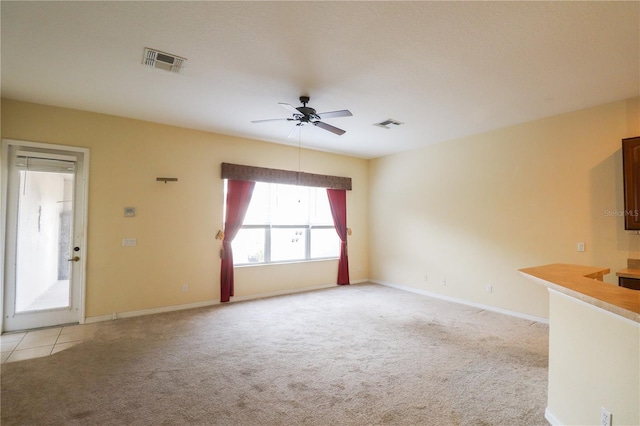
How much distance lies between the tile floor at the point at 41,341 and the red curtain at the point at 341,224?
14.3 ft

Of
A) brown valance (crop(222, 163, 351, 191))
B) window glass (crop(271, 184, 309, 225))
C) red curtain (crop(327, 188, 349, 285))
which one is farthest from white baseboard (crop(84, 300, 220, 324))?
red curtain (crop(327, 188, 349, 285))

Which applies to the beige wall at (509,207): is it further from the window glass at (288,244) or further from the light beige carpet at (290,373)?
the window glass at (288,244)

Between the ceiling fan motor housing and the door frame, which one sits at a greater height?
the ceiling fan motor housing

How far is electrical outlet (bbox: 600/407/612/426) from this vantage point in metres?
1.50

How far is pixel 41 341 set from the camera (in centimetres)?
334

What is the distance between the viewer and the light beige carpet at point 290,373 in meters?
2.08

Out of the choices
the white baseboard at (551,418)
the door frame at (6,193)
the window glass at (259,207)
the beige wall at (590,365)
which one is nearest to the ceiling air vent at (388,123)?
the window glass at (259,207)

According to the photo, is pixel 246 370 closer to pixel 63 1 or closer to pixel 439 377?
pixel 439 377

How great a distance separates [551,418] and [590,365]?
2.10 ft

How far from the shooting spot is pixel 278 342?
3.35 metres

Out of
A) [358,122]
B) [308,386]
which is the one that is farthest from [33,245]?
[358,122]

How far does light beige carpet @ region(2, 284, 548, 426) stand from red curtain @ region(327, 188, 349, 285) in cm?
215

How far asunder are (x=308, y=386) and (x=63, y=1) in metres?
3.42

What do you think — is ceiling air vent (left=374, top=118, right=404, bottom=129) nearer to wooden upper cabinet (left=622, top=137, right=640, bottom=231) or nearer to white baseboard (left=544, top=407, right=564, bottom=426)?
wooden upper cabinet (left=622, top=137, right=640, bottom=231)
